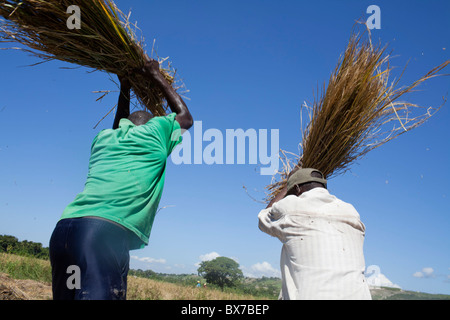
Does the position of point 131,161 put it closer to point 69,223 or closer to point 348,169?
point 69,223

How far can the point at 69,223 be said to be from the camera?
1.55 m

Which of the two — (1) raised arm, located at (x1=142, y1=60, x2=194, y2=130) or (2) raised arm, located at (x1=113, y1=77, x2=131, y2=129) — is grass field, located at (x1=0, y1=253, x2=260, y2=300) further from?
(1) raised arm, located at (x1=142, y1=60, x2=194, y2=130)

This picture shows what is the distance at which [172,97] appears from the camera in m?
2.39

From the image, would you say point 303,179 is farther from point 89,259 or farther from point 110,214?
point 89,259

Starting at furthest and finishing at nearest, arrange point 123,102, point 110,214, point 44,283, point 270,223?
point 44,283 → point 123,102 → point 270,223 → point 110,214

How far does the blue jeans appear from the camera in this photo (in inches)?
56.7

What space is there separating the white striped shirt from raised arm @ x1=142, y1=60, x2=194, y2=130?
770 mm

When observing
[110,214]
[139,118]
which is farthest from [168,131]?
[110,214]

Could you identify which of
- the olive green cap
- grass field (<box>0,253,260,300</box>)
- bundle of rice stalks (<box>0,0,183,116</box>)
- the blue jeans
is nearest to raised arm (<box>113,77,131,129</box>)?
bundle of rice stalks (<box>0,0,183,116</box>)

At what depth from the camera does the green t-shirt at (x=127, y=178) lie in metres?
1.61

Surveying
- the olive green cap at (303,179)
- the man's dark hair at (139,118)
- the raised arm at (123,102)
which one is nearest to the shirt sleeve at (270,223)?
the olive green cap at (303,179)

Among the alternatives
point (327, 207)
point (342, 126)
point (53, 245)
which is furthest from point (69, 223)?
point (342, 126)

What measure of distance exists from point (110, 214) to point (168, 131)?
639 mm
